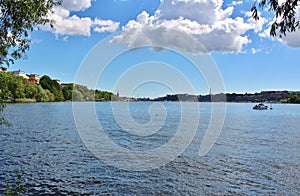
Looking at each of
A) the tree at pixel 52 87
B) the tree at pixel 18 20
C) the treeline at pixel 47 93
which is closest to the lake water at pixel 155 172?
the tree at pixel 18 20

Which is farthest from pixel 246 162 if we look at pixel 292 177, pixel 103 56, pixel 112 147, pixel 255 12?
pixel 255 12

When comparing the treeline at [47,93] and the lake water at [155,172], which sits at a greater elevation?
the treeline at [47,93]

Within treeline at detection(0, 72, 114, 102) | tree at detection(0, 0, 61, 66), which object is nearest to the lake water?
tree at detection(0, 0, 61, 66)

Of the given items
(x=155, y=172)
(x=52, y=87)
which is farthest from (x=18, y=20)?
(x=52, y=87)

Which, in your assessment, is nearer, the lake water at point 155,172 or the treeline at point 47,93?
the lake water at point 155,172

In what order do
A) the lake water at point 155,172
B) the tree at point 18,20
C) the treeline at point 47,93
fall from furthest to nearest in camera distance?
1. the treeline at point 47,93
2. the lake water at point 155,172
3. the tree at point 18,20

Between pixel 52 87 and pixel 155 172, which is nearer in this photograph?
pixel 155 172

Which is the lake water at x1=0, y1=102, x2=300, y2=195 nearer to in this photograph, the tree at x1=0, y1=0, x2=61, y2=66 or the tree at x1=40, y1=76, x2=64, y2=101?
the tree at x1=0, y1=0, x2=61, y2=66

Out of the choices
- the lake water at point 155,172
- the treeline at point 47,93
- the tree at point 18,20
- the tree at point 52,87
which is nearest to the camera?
the tree at point 18,20

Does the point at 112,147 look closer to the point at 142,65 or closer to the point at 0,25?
the point at 142,65

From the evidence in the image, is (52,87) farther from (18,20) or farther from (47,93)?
(18,20)

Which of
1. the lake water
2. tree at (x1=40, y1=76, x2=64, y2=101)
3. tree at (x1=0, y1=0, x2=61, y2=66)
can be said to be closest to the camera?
tree at (x1=0, y1=0, x2=61, y2=66)

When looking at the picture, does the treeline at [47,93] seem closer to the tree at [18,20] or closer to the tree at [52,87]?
the tree at [52,87]

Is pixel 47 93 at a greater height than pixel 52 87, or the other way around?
pixel 52 87
